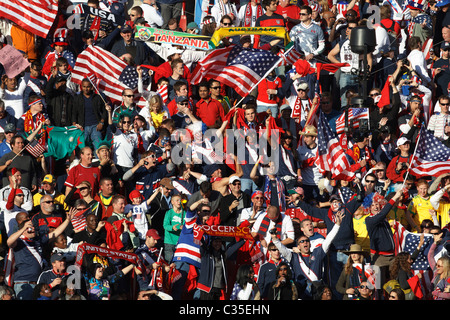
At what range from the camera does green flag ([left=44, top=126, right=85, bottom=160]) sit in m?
23.2

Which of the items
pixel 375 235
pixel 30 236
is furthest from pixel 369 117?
pixel 30 236

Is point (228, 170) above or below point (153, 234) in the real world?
above

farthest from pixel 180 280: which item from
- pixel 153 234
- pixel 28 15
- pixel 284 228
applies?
pixel 28 15

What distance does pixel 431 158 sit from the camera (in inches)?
893

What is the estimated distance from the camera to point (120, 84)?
24.6 m

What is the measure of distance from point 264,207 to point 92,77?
4.36 metres

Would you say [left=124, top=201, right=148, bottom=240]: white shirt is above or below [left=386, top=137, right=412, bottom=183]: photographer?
below

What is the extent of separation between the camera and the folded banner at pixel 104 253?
1991 cm

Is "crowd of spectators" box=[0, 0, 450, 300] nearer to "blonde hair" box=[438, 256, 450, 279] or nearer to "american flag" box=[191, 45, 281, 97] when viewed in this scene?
"blonde hair" box=[438, 256, 450, 279]

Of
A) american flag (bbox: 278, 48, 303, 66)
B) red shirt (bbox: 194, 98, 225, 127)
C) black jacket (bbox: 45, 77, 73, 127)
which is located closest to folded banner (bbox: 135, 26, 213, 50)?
american flag (bbox: 278, 48, 303, 66)

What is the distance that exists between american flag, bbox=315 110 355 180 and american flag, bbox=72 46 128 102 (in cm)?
369

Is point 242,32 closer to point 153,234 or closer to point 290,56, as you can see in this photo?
point 290,56

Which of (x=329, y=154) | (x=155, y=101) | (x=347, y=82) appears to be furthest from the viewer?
(x=347, y=82)

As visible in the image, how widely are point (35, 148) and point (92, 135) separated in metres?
1.10
